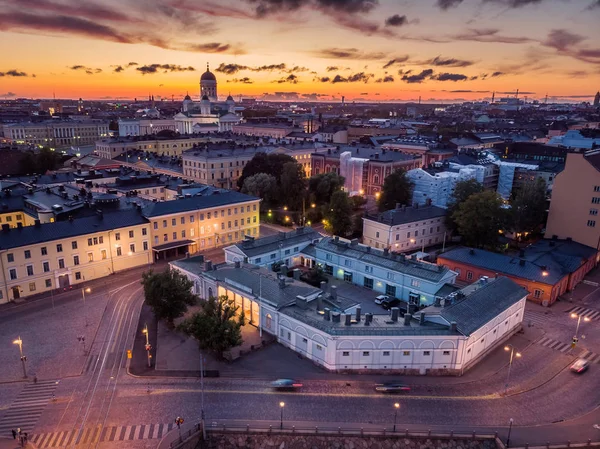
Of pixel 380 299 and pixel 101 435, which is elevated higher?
pixel 380 299

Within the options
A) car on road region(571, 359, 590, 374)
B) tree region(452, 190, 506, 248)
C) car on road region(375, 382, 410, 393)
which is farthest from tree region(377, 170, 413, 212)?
car on road region(375, 382, 410, 393)

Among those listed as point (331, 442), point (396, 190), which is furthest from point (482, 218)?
point (331, 442)

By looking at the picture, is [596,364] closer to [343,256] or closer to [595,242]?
[343,256]

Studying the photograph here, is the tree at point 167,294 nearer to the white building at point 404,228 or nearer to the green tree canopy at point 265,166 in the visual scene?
the white building at point 404,228

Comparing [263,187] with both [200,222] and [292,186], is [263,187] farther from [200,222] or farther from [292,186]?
[200,222]

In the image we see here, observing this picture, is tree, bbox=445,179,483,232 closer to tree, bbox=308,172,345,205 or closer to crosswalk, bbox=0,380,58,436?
tree, bbox=308,172,345,205

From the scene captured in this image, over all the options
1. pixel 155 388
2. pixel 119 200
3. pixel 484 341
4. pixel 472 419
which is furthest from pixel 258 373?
pixel 119 200
